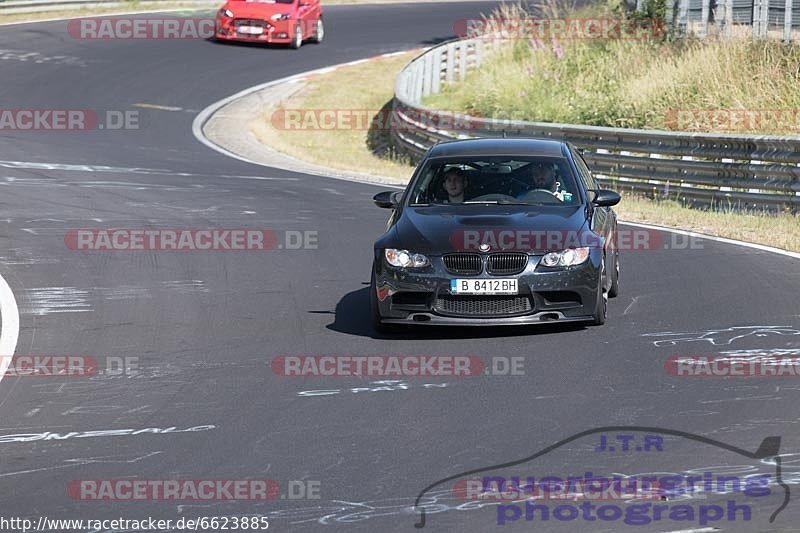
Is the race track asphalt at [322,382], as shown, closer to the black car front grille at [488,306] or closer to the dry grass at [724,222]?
the black car front grille at [488,306]

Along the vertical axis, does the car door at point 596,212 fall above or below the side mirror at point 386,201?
below

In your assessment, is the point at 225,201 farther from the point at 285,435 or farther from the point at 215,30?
the point at 215,30

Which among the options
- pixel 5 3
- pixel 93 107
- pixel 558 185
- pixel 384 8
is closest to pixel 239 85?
pixel 93 107

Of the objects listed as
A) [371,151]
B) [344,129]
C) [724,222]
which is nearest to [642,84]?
[371,151]

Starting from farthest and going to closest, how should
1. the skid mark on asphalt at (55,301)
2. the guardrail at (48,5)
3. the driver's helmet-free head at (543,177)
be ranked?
the guardrail at (48,5)
the skid mark on asphalt at (55,301)
the driver's helmet-free head at (543,177)

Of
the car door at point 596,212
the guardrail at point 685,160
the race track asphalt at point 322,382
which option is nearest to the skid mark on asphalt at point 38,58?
the guardrail at point 685,160

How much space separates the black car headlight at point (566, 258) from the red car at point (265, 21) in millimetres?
28579

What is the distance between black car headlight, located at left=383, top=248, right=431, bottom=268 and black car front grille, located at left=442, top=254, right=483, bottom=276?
16cm

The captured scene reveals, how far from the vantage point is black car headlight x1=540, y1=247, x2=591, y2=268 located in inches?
405

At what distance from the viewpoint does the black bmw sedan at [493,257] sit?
1019 cm

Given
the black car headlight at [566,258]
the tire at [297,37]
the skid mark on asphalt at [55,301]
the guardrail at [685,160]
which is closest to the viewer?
the black car headlight at [566,258]

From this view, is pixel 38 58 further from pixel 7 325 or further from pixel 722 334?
Answer: pixel 722 334

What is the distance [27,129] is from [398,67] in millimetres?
13366

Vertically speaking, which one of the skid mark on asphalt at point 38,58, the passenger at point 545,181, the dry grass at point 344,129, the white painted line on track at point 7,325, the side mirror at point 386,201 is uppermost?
the passenger at point 545,181
